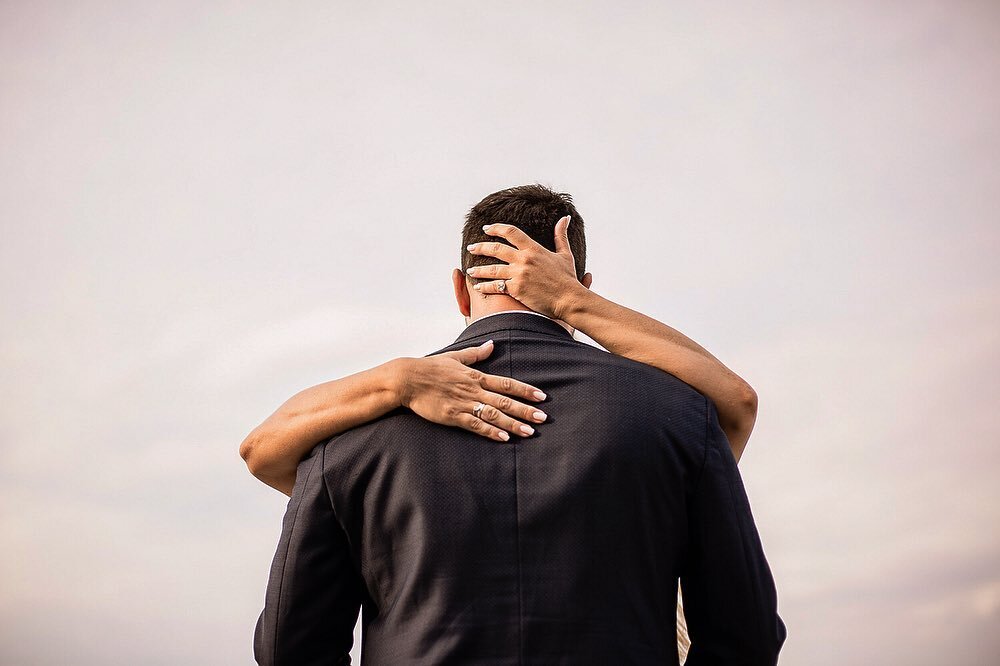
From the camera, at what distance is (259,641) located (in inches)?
92.3

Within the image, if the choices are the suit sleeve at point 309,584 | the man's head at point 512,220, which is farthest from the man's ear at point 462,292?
the suit sleeve at point 309,584

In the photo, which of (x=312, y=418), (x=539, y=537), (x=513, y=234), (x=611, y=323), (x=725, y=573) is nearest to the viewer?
(x=539, y=537)

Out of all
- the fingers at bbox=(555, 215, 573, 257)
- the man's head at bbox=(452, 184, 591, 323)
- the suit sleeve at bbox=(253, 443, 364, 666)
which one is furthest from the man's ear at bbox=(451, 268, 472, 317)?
the suit sleeve at bbox=(253, 443, 364, 666)

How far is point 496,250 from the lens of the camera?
8.43 ft

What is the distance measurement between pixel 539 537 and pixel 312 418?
2.07 feet

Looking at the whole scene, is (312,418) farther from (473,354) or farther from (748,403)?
(748,403)

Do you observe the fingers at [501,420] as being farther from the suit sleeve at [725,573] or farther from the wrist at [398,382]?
the suit sleeve at [725,573]

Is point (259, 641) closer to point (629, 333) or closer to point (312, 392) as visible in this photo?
point (312, 392)

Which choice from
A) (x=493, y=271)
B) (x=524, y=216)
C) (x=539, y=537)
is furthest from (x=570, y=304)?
(x=539, y=537)

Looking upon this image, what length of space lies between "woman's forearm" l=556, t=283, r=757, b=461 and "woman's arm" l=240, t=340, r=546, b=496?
0.98 feet

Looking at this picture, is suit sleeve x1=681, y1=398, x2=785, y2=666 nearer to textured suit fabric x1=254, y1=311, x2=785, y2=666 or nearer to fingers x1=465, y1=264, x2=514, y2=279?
textured suit fabric x1=254, y1=311, x2=785, y2=666

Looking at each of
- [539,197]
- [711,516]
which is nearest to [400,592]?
[711,516]

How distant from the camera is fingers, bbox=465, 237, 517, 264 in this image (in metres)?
2.55

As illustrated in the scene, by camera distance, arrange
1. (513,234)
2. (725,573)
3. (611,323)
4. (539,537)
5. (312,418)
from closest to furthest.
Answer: (539,537) → (725,573) → (312,418) → (611,323) → (513,234)
